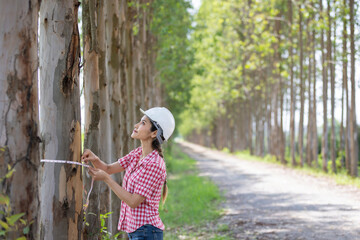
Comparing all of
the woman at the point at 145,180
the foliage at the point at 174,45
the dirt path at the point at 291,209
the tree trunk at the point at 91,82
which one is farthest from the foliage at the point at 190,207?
the foliage at the point at 174,45

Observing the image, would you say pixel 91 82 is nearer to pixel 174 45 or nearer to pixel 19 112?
pixel 19 112

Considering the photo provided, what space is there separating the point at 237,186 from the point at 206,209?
5.36 metres

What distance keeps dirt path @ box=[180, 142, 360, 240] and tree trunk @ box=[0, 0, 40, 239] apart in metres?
6.82

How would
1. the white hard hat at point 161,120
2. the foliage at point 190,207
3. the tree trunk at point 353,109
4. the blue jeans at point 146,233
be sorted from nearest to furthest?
the blue jeans at point 146,233
the white hard hat at point 161,120
the foliage at point 190,207
the tree trunk at point 353,109

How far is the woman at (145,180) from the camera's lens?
396 cm

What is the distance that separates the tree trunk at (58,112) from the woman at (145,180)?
0.27 m

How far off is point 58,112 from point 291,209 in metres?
9.34

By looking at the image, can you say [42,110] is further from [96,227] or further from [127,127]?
[127,127]

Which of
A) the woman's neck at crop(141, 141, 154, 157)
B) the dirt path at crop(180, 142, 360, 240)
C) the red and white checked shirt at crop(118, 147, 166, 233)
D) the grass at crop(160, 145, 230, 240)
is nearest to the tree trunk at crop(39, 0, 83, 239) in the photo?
the red and white checked shirt at crop(118, 147, 166, 233)

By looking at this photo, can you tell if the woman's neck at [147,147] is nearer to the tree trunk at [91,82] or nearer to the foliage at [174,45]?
the tree trunk at [91,82]

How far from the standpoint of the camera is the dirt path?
932 cm

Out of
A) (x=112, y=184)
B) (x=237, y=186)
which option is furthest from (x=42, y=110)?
(x=237, y=186)

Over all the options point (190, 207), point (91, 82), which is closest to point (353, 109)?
point (190, 207)

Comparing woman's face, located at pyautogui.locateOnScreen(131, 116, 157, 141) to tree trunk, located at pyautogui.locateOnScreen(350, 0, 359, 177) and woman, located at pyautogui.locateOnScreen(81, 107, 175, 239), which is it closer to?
woman, located at pyautogui.locateOnScreen(81, 107, 175, 239)
